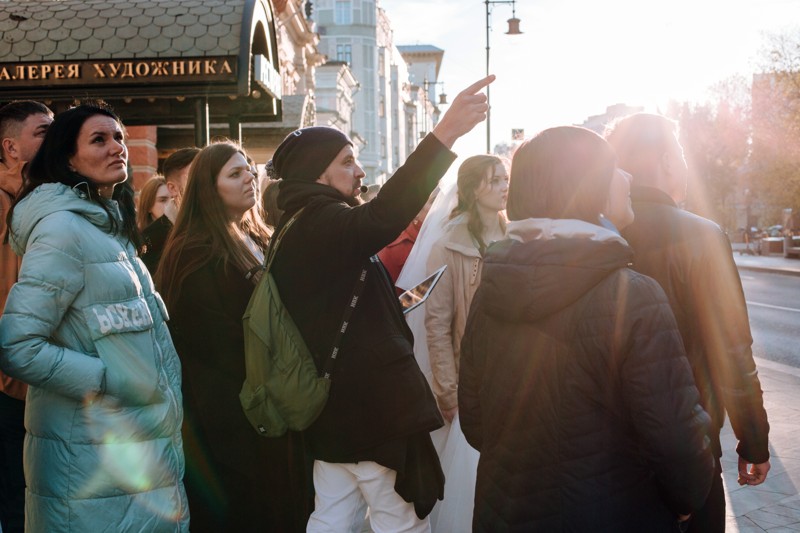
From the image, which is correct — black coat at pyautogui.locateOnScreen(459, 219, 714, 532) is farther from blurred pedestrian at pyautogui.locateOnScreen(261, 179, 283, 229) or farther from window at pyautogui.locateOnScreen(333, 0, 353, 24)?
window at pyautogui.locateOnScreen(333, 0, 353, 24)

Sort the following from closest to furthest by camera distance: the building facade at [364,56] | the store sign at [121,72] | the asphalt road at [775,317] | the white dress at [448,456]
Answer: the white dress at [448,456] < the store sign at [121,72] < the asphalt road at [775,317] < the building facade at [364,56]

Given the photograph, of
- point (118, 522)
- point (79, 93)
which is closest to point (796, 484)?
point (118, 522)

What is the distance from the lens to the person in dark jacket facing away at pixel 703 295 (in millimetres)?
2766

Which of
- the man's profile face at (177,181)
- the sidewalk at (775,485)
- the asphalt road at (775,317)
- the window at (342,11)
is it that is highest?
the window at (342,11)

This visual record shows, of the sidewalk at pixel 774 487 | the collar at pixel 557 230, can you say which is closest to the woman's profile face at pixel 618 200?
the collar at pixel 557 230

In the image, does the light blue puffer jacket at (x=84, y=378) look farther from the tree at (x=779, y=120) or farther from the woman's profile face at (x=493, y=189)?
the tree at (x=779, y=120)

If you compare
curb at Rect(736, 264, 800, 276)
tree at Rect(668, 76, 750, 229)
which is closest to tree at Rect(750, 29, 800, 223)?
curb at Rect(736, 264, 800, 276)

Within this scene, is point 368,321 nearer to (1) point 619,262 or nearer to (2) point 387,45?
(1) point 619,262

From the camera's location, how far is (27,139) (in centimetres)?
367

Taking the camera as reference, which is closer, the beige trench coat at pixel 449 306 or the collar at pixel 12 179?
the collar at pixel 12 179

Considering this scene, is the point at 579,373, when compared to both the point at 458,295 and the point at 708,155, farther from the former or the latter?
the point at 708,155

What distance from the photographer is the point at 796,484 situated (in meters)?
5.00

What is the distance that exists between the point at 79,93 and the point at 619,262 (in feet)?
24.3

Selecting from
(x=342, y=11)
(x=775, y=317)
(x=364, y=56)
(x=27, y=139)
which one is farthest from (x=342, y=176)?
(x=342, y=11)
